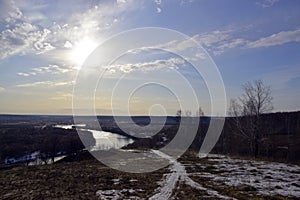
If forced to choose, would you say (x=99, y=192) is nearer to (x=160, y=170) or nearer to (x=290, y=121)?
(x=160, y=170)

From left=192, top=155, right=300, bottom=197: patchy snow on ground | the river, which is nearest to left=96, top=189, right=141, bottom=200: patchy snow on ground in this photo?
left=192, top=155, right=300, bottom=197: patchy snow on ground

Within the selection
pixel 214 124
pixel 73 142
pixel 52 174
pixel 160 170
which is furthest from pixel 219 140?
pixel 52 174

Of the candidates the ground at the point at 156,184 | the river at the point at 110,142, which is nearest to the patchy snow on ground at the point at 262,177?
the ground at the point at 156,184

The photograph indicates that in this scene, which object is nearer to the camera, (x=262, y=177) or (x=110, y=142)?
(x=262, y=177)

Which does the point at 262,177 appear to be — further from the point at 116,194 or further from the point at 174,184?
the point at 116,194

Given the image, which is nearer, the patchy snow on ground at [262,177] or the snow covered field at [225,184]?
the snow covered field at [225,184]

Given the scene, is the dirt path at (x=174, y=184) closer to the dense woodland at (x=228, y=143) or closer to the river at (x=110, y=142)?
the dense woodland at (x=228, y=143)

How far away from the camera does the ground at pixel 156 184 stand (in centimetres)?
1450

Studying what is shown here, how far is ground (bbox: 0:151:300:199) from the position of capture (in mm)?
14500

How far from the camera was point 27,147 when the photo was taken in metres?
81.0

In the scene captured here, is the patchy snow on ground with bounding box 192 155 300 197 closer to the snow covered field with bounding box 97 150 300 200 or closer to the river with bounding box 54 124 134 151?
the snow covered field with bounding box 97 150 300 200

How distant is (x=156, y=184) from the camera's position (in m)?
17.3

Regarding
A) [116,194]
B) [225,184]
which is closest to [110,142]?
[225,184]

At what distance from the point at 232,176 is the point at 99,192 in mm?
9761
